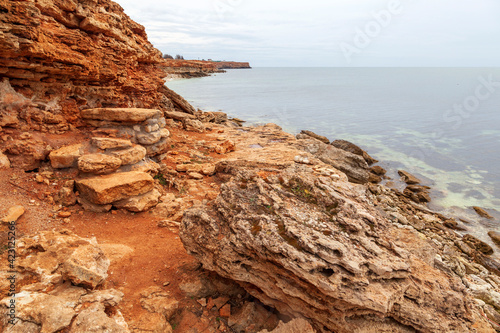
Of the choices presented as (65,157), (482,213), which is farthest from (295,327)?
(482,213)

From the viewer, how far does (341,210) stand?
6930mm

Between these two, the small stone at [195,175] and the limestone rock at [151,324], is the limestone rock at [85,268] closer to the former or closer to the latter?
the limestone rock at [151,324]

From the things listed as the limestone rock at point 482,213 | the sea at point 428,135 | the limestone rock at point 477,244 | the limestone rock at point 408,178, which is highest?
the sea at point 428,135

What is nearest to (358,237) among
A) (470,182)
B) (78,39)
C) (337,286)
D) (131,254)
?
(337,286)

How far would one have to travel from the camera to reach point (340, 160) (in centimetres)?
2202

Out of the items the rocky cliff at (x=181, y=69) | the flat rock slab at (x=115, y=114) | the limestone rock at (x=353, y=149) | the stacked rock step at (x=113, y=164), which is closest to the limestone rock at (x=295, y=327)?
the stacked rock step at (x=113, y=164)

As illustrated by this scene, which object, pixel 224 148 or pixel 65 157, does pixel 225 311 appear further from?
pixel 224 148

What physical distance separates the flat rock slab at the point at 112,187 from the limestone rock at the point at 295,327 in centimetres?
793

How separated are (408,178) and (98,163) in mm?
25874


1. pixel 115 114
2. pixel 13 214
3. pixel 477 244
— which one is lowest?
pixel 477 244

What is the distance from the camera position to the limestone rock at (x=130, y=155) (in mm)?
11977

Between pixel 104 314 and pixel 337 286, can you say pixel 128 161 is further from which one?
pixel 337 286

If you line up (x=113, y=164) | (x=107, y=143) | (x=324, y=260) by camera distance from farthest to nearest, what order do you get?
(x=107, y=143), (x=113, y=164), (x=324, y=260)

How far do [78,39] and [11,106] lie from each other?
4.48 m
